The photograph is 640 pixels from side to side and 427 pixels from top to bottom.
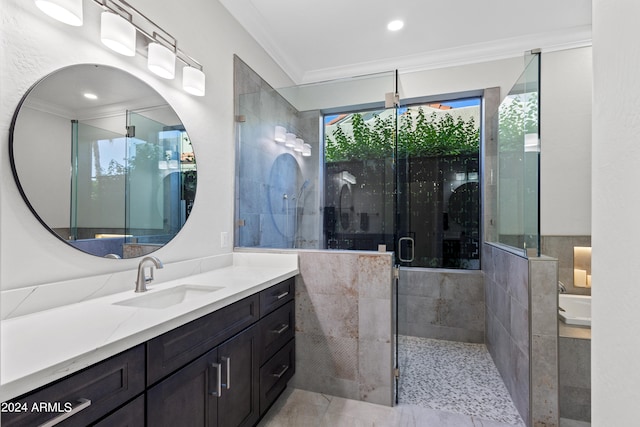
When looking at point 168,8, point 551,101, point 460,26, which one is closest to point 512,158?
point 551,101

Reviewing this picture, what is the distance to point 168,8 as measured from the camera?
179 centimetres

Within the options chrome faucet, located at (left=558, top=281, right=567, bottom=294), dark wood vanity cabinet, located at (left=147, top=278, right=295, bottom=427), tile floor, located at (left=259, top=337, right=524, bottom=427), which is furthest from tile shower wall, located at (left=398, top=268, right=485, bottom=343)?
dark wood vanity cabinet, located at (left=147, top=278, right=295, bottom=427)

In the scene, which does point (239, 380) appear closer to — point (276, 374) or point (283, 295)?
point (276, 374)

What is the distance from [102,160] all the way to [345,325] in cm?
173

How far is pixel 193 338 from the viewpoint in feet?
4.03

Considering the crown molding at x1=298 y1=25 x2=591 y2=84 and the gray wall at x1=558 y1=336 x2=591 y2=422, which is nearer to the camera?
the gray wall at x1=558 y1=336 x2=591 y2=422

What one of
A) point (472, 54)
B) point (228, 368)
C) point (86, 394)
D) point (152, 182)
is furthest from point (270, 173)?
point (472, 54)

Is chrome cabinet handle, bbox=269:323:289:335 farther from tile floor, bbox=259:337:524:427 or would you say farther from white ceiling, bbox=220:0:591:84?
white ceiling, bbox=220:0:591:84

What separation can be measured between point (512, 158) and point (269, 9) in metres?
2.27

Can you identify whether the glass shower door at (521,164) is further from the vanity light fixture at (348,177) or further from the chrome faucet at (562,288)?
the vanity light fixture at (348,177)

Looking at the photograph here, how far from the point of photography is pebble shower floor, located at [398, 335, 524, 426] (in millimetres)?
2037

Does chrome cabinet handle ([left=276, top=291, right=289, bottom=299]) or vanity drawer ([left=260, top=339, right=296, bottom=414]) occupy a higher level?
chrome cabinet handle ([left=276, top=291, right=289, bottom=299])

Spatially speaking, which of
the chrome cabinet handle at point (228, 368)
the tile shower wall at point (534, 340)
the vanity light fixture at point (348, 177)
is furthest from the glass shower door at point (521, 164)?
the chrome cabinet handle at point (228, 368)

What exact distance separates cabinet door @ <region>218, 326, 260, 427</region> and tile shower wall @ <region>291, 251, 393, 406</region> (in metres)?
0.59
